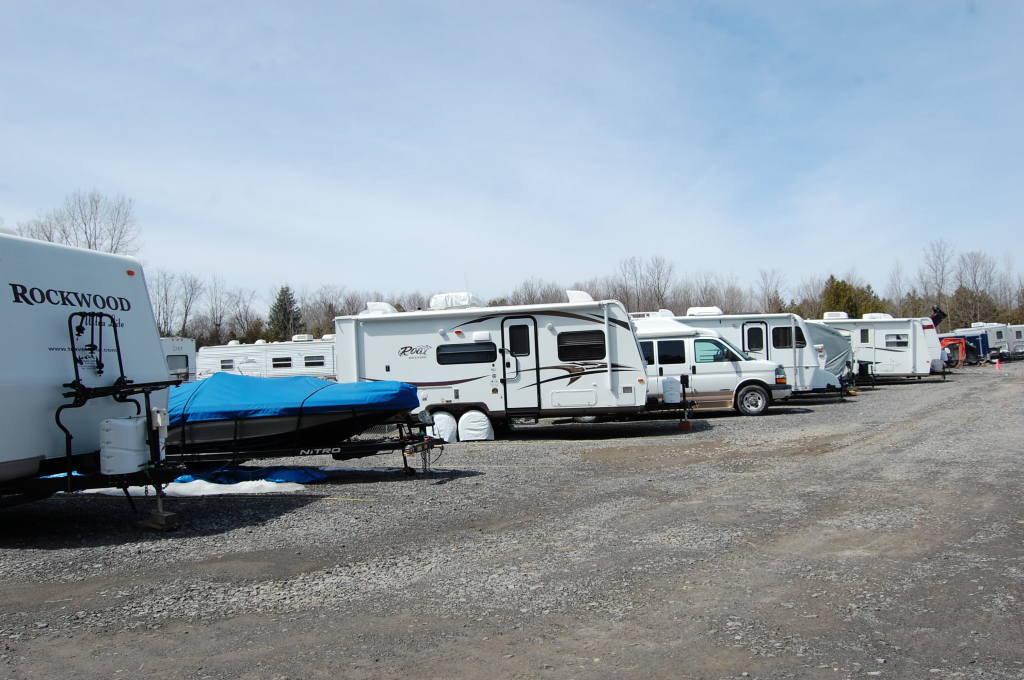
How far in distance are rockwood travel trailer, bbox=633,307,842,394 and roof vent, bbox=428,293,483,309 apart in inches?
266

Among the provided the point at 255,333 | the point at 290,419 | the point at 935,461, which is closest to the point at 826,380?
the point at 935,461

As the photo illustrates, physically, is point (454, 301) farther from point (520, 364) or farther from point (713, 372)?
point (713, 372)

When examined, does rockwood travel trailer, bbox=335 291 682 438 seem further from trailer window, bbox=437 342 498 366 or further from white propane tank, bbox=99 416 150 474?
white propane tank, bbox=99 416 150 474

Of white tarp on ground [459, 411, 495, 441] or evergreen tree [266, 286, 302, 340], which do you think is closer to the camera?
white tarp on ground [459, 411, 495, 441]

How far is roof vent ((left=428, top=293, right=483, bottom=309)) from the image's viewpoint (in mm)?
16203

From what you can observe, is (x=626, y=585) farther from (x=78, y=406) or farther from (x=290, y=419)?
(x=290, y=419)

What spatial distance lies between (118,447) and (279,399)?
3.14 m

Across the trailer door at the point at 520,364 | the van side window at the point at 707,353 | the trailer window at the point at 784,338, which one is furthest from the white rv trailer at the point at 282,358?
the trailer window at the point at 784,338

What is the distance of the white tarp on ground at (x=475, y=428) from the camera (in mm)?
15500

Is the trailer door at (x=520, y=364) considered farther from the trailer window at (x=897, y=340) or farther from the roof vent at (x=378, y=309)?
the trailer window at (x=897, y=340)

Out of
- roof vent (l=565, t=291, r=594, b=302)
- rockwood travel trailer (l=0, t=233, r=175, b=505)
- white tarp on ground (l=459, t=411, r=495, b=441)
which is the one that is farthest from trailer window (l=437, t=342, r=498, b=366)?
rockwood travel trailer (l=0, t=233, r=175, b=505)

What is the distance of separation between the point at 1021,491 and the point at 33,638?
29.2ft

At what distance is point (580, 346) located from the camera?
15.3m

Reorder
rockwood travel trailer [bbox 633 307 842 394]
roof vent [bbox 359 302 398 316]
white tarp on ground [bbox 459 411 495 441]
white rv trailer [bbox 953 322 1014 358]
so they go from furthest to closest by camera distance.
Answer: white rv trailer [bbox 953 322 1014 358]
rockwood travel trailer [bbox 633 307 842 394]
roof vent [bbox 359 302 398 316]
white tarp on ground [bbox 459 411 495 441]
